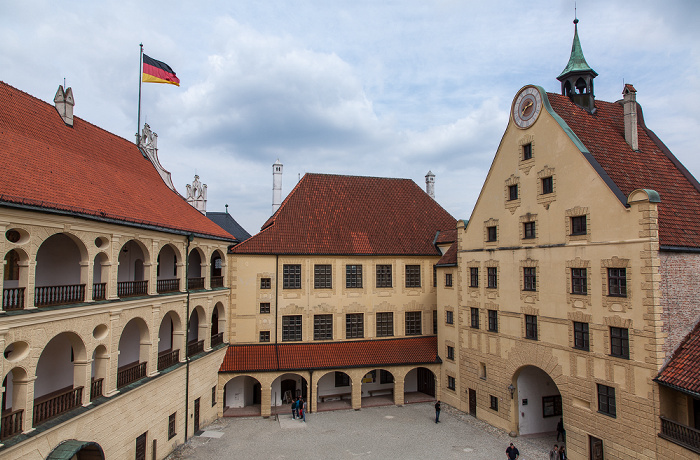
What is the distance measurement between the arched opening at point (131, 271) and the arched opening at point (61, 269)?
1857 mm

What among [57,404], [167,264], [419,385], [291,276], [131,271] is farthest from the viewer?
[419,385]

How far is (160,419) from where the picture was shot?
19453 mm

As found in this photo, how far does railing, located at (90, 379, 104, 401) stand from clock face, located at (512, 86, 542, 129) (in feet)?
73.6

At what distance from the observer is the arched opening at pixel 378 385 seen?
97.9ft

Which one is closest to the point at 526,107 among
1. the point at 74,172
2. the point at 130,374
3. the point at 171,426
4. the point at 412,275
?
the point at 412,275

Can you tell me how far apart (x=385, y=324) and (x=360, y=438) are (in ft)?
29.1

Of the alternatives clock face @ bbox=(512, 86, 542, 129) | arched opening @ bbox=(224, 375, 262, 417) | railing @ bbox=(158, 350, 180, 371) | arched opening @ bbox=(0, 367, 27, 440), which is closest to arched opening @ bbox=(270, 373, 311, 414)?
arched opening @ bbox=(224, 375, 262, 417)

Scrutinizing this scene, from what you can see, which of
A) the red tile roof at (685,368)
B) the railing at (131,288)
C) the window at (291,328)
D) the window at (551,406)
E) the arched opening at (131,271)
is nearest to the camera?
the red tile roof at (685,368)

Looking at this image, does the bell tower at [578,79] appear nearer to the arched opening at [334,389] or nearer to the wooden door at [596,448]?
the wooden door at [596,448]

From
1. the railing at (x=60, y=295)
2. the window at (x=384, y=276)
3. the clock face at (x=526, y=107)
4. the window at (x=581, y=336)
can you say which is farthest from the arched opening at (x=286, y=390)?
the clock face at (x=526, y=107)

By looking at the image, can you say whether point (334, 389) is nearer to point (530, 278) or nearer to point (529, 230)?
point (530, 278)

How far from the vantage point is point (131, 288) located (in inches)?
724

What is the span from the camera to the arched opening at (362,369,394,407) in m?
29.8

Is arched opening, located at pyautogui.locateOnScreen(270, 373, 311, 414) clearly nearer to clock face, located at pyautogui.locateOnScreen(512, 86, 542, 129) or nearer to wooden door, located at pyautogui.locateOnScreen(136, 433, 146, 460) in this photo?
wooden door, located at pyautogui.locateOnScreen(136, 433, 146, 460)
